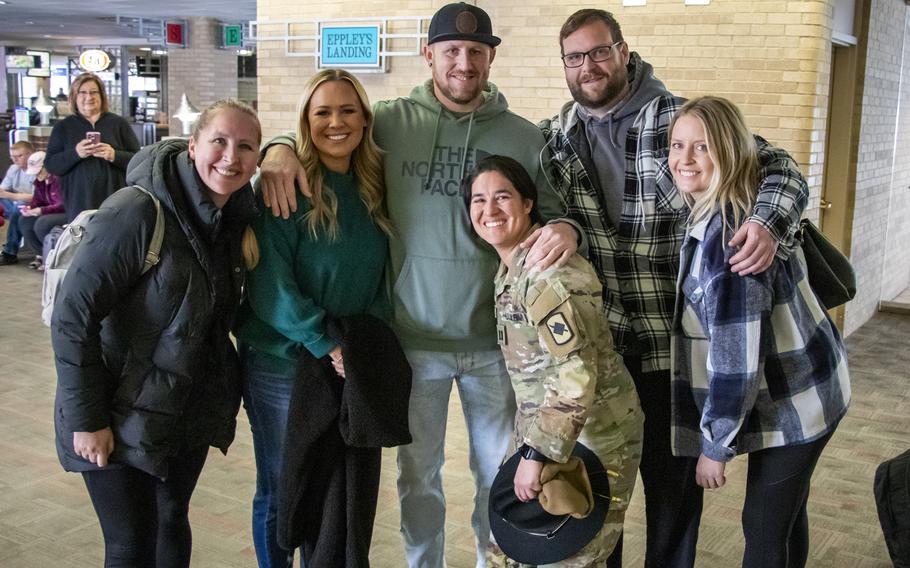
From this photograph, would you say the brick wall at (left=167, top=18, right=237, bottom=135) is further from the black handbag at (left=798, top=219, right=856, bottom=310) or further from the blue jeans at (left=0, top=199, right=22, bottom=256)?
the black handbag at (left=798, top=219, right=856, bottom=310)

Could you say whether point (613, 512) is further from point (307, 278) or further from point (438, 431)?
point (307, 278)

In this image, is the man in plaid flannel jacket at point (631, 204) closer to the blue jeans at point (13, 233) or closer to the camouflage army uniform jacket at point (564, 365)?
the camouflage army uniform jacket at point (564, 365)

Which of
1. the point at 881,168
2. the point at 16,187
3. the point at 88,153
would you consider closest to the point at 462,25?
the point at 88,153

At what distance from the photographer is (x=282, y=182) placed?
2.43 m

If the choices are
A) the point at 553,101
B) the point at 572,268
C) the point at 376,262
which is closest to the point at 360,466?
the point at 376,262

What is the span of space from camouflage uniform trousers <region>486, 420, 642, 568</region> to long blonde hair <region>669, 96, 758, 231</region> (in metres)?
0.61

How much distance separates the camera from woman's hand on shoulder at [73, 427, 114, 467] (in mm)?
2225

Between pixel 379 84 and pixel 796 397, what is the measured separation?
5.56 m

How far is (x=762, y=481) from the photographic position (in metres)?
2.44

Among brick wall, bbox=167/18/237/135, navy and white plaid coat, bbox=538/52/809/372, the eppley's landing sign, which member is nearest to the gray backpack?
navy and white plaid coat, bbox=538/52/809/372

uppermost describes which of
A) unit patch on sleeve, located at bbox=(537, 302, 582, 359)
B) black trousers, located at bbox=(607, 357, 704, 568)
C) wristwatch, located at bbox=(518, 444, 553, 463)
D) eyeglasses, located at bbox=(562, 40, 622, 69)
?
eyeglasses, located at bbox=(562, 40, 622, 69)

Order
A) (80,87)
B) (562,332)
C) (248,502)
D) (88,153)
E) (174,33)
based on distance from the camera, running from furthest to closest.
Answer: (174,33) → (80,87) → (88,153) → (248,502) → (562,332)

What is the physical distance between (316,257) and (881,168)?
689 cm

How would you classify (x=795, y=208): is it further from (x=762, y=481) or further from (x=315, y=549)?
(x=315, y=549)
